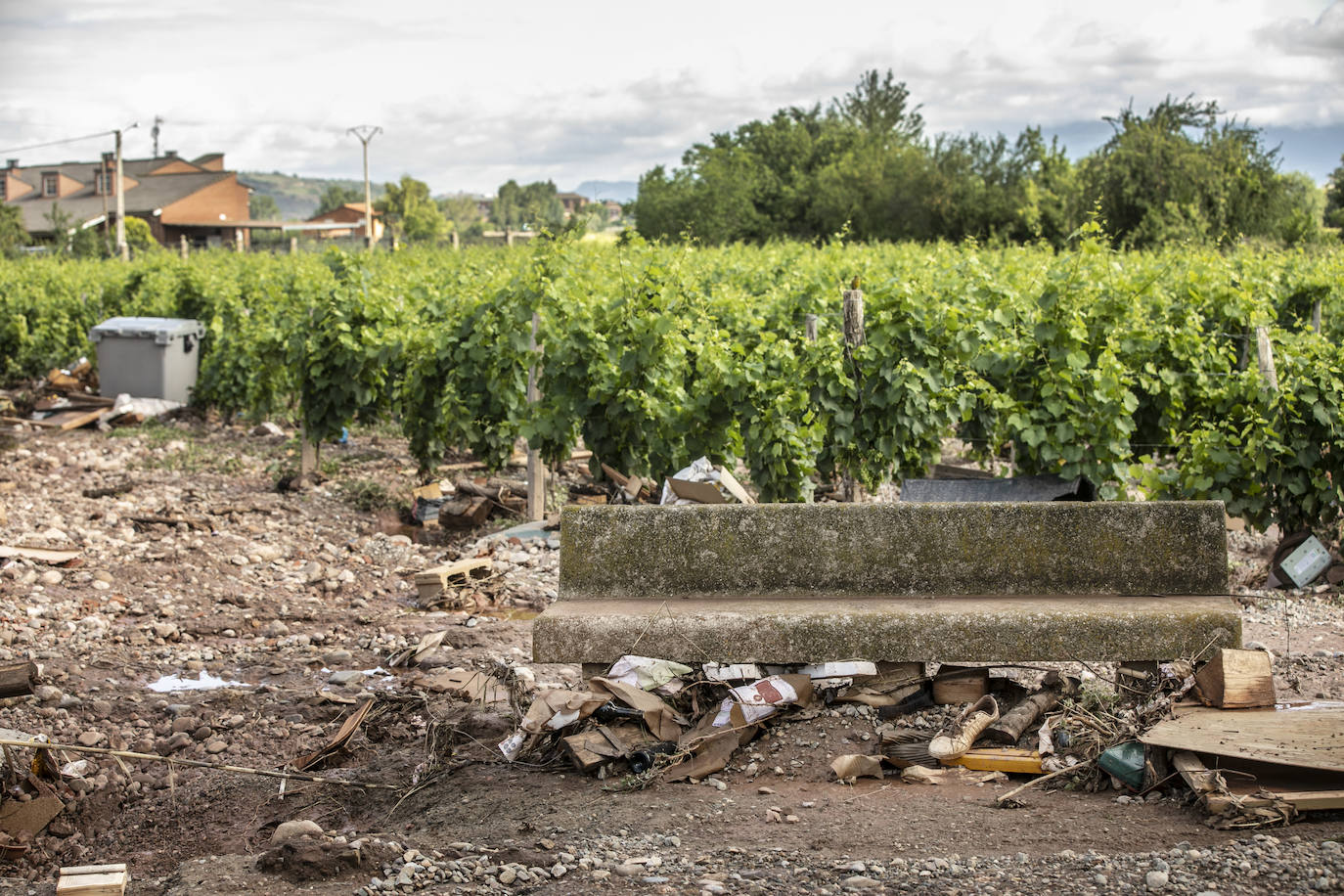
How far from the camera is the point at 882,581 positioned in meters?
4.69

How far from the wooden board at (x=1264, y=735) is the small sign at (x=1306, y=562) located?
372 centimetres

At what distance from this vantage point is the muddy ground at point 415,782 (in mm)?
3357

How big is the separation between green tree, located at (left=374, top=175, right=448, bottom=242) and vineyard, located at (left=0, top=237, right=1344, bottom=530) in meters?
58.9

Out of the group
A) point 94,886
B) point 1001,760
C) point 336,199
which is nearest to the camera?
point 94,886

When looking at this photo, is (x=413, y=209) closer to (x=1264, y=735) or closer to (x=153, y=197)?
(x=153, y=197)

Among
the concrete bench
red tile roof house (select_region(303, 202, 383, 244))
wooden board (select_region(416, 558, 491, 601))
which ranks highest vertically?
red tile roof house (select_region(303, 202, 383, 244))

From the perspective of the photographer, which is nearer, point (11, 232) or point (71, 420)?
point (71, 420)

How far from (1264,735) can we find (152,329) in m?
15.0

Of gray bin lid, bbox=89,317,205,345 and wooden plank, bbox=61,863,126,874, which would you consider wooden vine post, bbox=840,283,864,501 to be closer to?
wooden plank, bbox=61,863,126,874

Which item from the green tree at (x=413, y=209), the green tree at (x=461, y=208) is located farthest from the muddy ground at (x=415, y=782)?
the green tree at (x=461, y=208)

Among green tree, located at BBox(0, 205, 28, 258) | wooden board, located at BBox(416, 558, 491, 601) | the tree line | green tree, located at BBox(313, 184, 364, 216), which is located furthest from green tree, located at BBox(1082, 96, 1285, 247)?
green tree, located at BBox(313, 184, 364, 216)

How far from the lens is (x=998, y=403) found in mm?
7391

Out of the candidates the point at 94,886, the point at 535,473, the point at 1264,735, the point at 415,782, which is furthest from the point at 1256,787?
the point at 535,473

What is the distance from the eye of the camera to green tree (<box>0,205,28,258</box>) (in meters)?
36.4
